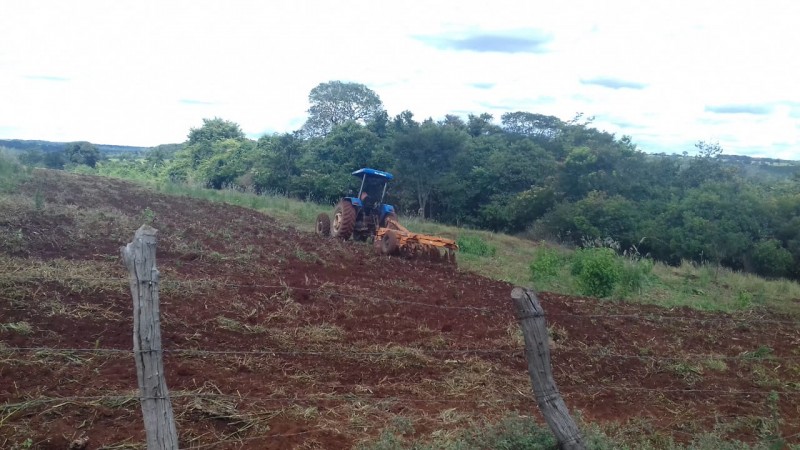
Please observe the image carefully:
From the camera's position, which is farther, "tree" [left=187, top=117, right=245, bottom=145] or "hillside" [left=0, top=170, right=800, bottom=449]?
"tree" [left=187, top=117, right=245, bottom=145]

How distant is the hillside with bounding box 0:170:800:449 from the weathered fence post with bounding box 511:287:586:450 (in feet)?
3.89


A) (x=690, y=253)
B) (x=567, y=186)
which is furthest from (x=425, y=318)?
(x=567, y=186)

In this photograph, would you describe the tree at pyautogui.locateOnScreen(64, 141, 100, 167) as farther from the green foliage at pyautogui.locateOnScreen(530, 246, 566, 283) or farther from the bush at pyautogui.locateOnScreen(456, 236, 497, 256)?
the green foliage at pyautogui.locateOnScreen(530, 246, 566, 283)

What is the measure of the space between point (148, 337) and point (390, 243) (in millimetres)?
12290

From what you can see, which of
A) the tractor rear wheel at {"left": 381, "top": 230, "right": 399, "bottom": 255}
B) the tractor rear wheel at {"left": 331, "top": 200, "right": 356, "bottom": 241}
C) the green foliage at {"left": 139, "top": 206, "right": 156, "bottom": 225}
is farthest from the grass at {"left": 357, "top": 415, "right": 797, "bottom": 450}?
the tractor rear wheel at {"left": 331, "top": 200, "right": 356, "bottom": 241}

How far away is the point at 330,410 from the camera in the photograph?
5773 millimetres

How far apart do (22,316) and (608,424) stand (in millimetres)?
6026

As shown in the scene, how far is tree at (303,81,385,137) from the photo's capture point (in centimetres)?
4784

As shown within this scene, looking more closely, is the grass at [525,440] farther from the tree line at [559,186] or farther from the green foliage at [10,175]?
the tree line at [559,186]

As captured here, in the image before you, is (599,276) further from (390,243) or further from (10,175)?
(10,175)

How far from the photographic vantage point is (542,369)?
14.6 feet

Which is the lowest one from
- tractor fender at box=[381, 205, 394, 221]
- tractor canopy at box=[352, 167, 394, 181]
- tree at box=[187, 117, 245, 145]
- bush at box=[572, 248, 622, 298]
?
bush at box=[572, 248, 622, 298]

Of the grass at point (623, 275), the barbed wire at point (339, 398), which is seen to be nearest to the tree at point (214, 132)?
the grass at point (623, 275)

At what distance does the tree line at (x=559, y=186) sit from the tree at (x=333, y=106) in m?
8.02
